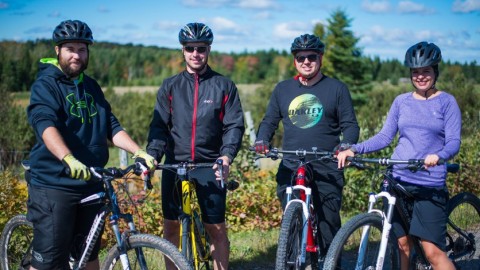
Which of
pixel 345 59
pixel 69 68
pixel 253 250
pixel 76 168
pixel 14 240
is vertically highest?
pixel 345 59

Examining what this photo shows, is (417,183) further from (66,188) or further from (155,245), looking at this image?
(66,188)

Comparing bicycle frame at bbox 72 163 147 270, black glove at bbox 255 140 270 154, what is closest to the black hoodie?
bicycle frame at bbox 72 163 147 270

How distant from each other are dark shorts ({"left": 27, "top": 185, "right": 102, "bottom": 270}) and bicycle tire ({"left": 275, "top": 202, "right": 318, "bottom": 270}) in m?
1.45

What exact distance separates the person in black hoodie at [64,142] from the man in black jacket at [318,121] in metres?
1.36

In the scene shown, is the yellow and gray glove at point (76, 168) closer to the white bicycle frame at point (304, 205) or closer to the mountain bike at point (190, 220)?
the mountain bike at point (190, 220)

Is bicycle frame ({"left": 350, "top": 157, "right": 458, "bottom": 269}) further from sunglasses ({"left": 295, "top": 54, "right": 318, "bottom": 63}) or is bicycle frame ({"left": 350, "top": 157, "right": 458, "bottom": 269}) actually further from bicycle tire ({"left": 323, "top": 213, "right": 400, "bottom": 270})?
sunglasses ({"left": 295, "top": 54, "right": 318, "bottom": 63})

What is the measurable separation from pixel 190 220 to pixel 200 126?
76 centimetres

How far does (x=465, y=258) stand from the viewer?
523cm

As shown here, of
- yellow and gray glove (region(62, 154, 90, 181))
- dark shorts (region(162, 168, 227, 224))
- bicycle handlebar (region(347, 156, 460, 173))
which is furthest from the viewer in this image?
dark shorts (region(162, 168, 227, 224))

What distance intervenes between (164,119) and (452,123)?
2.28 meters

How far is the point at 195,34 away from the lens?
457 centimetres

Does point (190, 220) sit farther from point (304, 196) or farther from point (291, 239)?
point (304, 196)

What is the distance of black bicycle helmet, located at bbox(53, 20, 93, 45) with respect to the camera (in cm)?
391

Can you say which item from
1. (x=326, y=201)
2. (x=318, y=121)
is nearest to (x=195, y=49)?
(x=318, y=121)
